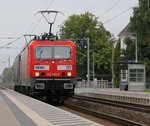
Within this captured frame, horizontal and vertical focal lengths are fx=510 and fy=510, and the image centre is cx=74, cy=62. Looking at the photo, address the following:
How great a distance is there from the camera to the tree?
100000 mm

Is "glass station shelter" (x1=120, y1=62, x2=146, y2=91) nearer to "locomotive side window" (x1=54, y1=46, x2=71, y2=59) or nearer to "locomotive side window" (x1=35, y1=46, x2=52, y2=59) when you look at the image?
"locomotive side window" (x1=54, y1=46, x2=71, y2=59)

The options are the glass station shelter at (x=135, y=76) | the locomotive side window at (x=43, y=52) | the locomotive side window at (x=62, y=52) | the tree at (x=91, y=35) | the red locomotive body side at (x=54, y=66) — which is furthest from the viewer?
the tree at (x=91, y=35)

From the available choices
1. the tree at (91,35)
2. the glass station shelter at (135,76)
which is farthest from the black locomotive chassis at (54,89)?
the tree at (91,35)

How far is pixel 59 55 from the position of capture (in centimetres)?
2928

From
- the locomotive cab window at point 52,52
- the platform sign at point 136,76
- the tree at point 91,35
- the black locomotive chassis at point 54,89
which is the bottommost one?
the black locomotive chassis at point 54,89

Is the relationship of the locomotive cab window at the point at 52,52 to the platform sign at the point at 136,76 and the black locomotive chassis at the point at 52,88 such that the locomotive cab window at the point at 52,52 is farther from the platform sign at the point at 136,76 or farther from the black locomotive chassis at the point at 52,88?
the platform sign at the point at 136,76

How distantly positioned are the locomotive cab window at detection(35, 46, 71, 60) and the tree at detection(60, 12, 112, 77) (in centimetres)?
6928

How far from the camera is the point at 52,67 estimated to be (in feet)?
95.0

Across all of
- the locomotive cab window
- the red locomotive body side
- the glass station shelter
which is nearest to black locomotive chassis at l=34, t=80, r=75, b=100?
the red locomotive body side

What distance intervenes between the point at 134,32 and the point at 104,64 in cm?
2509

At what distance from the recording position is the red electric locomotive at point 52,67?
28.8 meters

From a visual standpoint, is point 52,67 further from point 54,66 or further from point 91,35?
point 91,35

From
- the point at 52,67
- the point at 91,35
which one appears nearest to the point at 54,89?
the point at 52,67

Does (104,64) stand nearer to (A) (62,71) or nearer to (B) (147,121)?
(A) (62,71)
